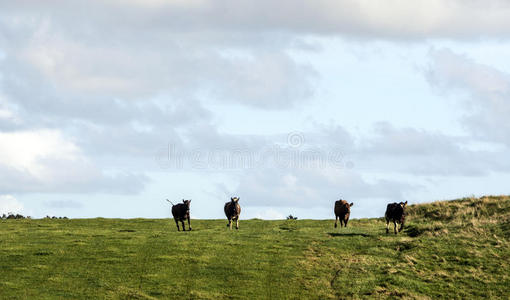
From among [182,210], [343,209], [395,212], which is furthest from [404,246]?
[182,210]

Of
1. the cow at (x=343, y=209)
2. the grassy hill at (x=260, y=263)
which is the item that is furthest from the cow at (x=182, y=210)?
the cow at (x=343, y=209)

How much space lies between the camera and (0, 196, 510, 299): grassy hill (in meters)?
32.6

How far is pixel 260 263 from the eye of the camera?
36.6 m

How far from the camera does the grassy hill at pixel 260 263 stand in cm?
3259

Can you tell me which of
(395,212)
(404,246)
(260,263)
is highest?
(395,212)

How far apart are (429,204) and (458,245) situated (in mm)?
19737

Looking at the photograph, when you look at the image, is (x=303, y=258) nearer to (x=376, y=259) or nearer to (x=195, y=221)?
(x=376, y=259)

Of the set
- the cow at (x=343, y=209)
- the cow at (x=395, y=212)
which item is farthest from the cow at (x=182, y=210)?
the cow at (x=395, y=212)

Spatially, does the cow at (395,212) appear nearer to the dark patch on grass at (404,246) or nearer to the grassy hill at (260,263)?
the grassy hill at (260,263)

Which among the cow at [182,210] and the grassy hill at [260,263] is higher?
the cow at [182,210]

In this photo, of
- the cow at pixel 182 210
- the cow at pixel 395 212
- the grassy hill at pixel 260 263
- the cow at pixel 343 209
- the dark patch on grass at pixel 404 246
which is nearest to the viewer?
the grassy hill at pixel 260 263

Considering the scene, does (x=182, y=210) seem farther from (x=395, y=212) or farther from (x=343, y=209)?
(x=395, y=212)

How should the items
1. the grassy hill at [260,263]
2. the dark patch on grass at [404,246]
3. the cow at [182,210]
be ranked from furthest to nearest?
the cow at [182,210]
the dark patch on grass at [404,246]
the grassy hill at [260,263]

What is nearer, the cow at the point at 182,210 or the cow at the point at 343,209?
the cow at the point at 182,210
